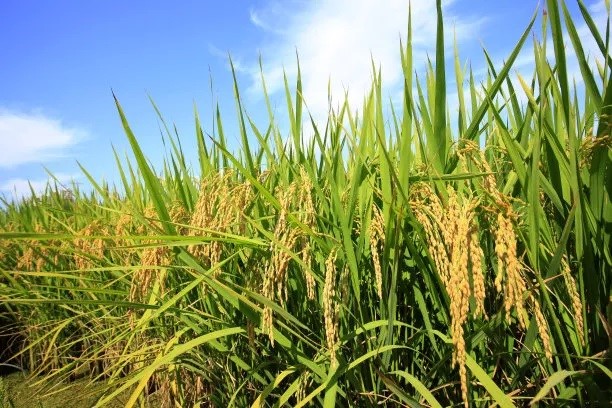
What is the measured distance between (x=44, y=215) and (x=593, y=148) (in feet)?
13.7

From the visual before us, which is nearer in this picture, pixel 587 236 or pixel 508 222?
pixel 508 222

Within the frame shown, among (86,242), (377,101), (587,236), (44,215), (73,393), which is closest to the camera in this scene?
(587,236)

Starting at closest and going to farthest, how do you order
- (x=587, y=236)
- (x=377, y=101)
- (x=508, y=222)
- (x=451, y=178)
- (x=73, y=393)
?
1. (x=508, y=222)
2. (x=587, y=236)
3. (x=451, y=178)
4. (x=377, y=101)
5. (x=73, y=393)

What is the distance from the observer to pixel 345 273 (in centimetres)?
132

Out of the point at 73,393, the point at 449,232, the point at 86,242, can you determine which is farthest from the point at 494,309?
the point at 73,393

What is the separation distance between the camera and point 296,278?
1641 millimetres

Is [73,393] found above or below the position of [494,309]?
below

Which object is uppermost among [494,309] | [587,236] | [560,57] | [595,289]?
[560,57]

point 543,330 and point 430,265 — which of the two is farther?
point 430,265

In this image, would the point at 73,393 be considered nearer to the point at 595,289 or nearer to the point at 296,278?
the point at 296,278

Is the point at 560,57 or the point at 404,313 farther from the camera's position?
the point at 404,313

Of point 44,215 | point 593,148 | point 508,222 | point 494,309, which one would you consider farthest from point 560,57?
point 44,215

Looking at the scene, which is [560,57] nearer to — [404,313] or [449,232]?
[449,232]

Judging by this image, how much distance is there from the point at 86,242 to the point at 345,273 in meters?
1.69
